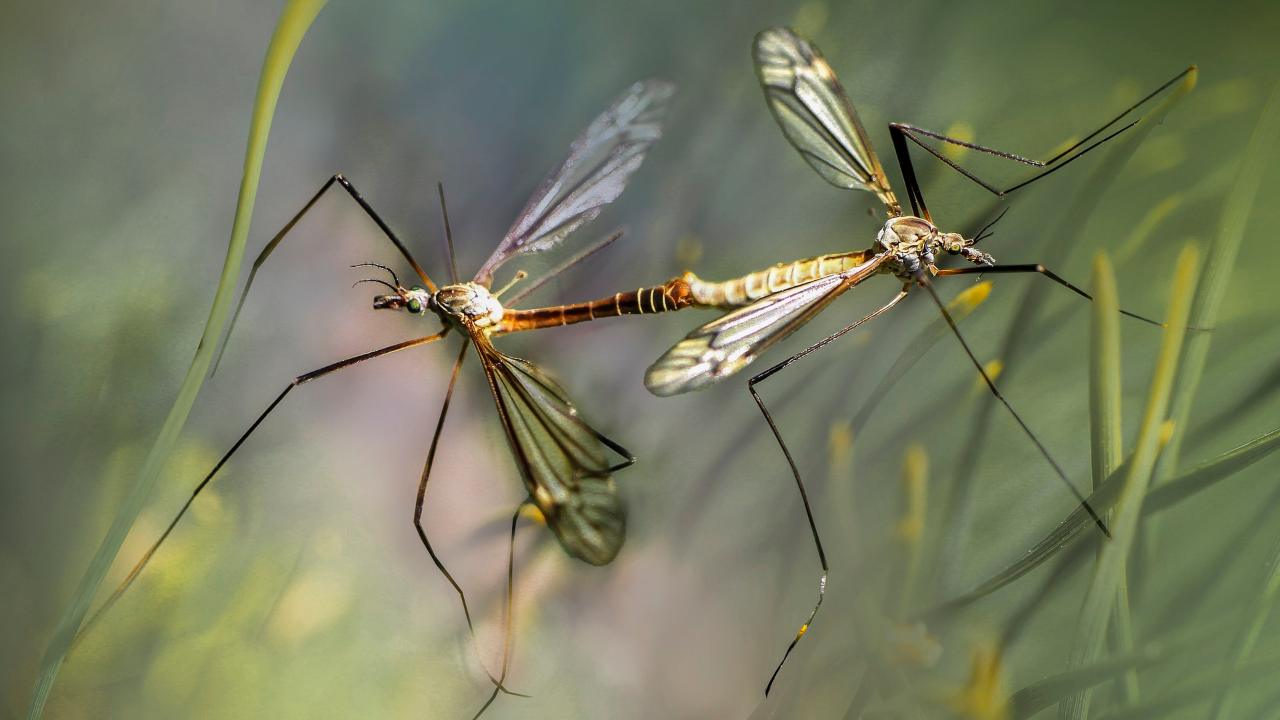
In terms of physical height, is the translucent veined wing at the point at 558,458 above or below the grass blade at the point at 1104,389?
above

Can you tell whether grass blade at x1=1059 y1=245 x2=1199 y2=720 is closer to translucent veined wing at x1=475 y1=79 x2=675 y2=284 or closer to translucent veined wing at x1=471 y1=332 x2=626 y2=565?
translucent veined wing at x1=471 y1=332 x2=626 y2=565

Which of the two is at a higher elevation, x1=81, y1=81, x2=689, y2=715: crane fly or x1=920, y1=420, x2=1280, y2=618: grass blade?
x1=81, y1=81, x2=689, y2=715: crane fly

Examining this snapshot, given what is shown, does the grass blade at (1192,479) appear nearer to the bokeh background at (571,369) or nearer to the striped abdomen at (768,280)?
the bokeh background at (571,369)

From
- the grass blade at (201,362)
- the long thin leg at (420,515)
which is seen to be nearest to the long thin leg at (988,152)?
the long thin leg at (420,515)

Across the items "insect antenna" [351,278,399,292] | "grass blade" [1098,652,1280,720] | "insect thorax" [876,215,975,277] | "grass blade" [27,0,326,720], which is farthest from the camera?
"insect antenna" [351,278,399,292]

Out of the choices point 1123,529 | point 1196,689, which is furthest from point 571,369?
point 1196,689

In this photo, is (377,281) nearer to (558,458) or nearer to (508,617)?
(558,458)

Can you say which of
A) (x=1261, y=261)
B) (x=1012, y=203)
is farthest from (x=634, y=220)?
(x=1261, y=261)

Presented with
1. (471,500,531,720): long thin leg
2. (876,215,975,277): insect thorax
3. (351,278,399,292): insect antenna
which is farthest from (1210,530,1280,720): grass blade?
(351,278,399,292): insect antenna
